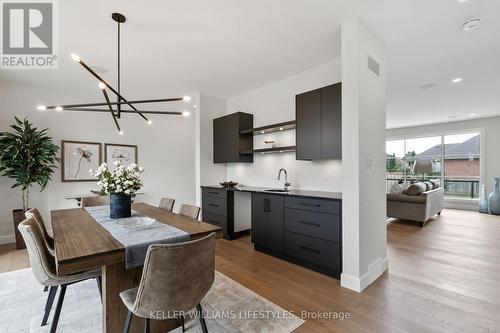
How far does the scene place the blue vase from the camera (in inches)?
243

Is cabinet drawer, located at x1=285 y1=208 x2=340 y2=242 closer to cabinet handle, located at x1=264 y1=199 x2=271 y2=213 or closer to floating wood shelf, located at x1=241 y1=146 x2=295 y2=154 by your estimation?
cabinet handle, located at x1=264 y1=199 x2=271 y2=213

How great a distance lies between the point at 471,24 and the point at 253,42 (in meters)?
2.30

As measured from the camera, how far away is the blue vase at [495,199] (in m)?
6.16

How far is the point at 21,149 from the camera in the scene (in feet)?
11.6

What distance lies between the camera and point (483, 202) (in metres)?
6.51

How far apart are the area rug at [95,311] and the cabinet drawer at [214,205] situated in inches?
63.4

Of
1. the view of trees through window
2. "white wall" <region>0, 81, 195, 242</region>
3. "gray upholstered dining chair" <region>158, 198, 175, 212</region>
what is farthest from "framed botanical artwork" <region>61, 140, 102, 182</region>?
the view of trees through window

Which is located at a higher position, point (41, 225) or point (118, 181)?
point (118, 181)

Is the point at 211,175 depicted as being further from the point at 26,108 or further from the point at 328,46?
the point at 26,108

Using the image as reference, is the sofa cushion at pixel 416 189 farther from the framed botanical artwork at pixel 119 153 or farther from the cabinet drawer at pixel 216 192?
Answer: the framed botanical artwork at pixel 119 153

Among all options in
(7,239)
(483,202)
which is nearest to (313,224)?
(7,239)

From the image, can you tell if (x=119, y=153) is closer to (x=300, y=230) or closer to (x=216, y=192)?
(x=216, y=192)

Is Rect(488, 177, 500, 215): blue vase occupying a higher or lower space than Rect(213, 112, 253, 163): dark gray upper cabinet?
lower

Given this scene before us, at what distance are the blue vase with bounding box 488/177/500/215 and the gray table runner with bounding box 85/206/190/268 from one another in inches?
329
